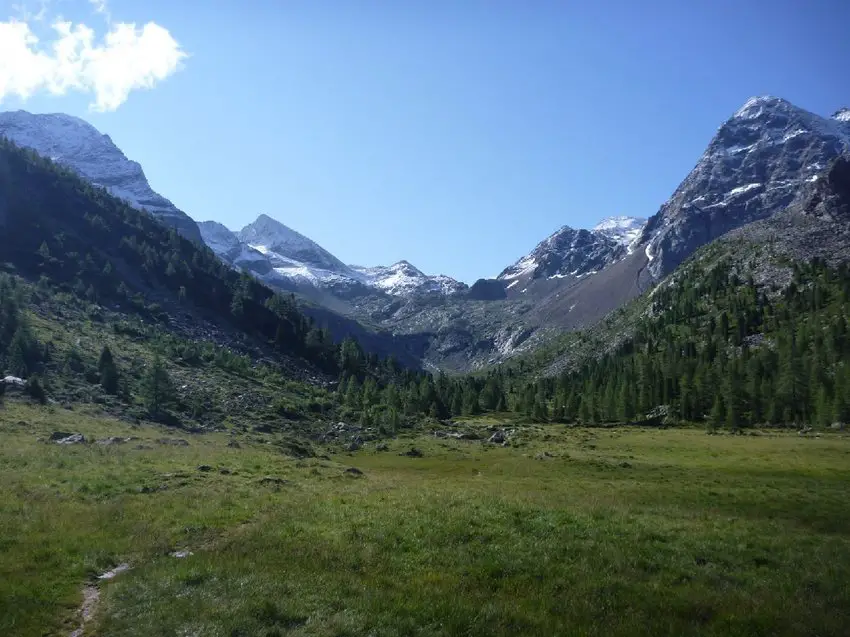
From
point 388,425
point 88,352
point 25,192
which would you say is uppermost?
point 25,192

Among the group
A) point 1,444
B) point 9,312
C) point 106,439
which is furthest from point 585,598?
point 9,312

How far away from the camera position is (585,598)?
15.9 m

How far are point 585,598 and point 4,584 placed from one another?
16.1 metres

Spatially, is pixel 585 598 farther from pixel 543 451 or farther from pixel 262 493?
pixel 543 451

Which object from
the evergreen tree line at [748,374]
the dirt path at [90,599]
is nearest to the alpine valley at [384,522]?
the dirt path at [90,599]

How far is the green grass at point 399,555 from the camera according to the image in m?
14.4

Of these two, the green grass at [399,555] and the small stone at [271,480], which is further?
the small stone at [271,480]

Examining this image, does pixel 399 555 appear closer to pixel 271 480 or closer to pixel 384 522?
pixel 384 522

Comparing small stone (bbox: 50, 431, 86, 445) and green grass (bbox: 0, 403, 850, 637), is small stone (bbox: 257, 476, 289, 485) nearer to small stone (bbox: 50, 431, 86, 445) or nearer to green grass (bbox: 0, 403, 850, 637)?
green grass (bbox: 0, 403, 850, 637)

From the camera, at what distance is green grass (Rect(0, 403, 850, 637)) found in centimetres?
1440

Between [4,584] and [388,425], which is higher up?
[4,584]

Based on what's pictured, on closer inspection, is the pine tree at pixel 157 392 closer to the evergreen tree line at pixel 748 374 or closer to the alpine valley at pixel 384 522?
the alpine valley at pixel 384 522

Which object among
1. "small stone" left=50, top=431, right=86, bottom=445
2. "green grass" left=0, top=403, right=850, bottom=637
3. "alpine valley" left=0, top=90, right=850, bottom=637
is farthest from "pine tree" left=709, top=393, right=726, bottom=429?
"small stone" left=50, top=431, right=86, bottom=445

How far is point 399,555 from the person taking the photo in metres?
19.3
